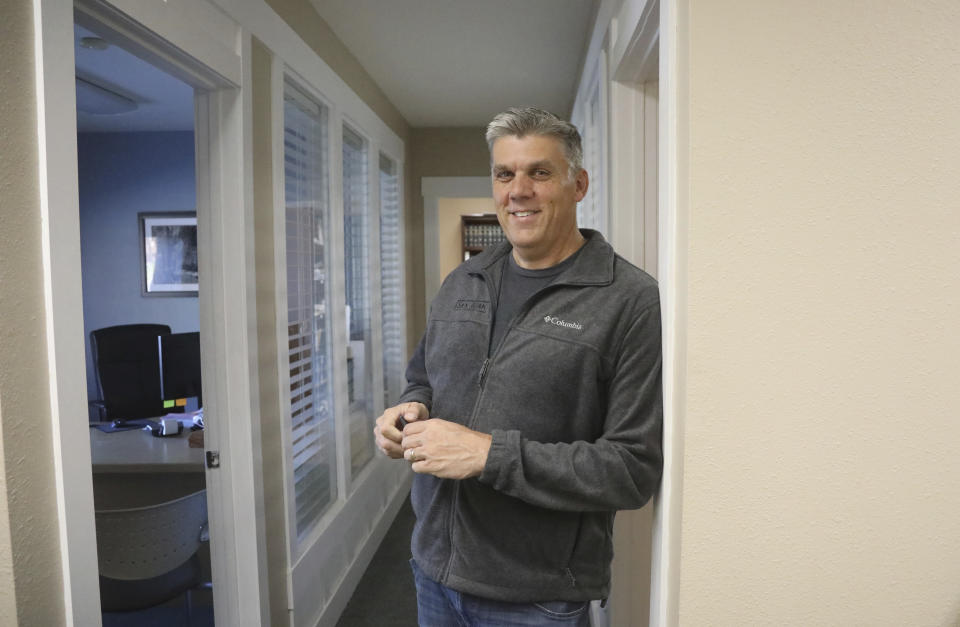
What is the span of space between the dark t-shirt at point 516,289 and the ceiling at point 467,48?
5.84 ft

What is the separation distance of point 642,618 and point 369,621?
144 cm

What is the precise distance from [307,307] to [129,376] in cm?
154

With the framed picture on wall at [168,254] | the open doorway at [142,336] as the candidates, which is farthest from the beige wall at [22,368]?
the framed picture on wall at [168,254]

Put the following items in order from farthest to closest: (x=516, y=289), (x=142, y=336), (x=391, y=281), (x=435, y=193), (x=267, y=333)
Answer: (x=435, y=193)
(x=391, y=281)
(x=142, y=336)
(x=267, y=333)
(x=516, y=289)

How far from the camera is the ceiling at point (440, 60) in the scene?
2.79 metres

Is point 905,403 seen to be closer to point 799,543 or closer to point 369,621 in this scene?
point 799,543

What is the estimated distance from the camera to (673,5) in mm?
938

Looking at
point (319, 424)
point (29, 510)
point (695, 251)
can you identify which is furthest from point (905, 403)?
point (319, 424)

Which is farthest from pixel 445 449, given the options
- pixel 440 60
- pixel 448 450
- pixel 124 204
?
pixel 124 204

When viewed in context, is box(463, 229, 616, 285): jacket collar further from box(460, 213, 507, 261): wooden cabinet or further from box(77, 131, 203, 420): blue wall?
box(460, 213, 507, 261): wooden cabinet

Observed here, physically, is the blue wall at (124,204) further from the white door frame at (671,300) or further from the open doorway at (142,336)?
the white door frame at (671,300)

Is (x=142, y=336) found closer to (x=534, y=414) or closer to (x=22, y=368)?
(x=22, y=368)

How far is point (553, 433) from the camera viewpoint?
123 cm

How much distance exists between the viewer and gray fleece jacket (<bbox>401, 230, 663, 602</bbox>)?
110cm
